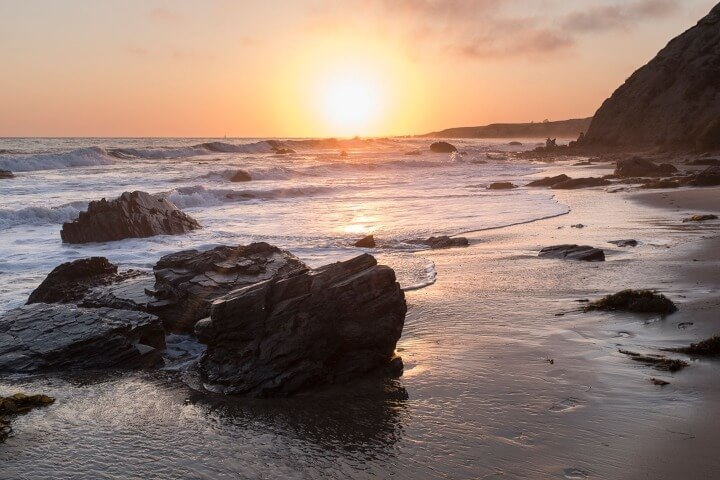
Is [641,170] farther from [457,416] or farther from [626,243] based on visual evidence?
[457,416]

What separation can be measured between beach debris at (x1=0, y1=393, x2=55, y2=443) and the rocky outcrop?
4917 cm

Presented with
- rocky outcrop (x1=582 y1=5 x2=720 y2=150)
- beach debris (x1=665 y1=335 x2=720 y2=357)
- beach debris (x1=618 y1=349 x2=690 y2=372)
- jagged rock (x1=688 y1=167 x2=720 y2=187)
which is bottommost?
beach debris (x1=618 y1=349 x2=690 y2=372)

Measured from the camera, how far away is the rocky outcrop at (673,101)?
52656mm

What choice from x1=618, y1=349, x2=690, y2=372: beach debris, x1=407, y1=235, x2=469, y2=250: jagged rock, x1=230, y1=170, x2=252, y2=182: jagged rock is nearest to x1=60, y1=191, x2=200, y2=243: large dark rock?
x1=407, y1=235, x2=469, y2=250: jagged rock

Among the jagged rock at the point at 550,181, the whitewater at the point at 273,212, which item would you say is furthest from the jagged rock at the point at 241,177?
the jagged rock at the point at 550,181

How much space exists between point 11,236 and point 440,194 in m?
18.3

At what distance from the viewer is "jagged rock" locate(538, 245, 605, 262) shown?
12070 millimetres

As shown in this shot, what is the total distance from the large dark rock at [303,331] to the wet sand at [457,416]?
1.08 ft

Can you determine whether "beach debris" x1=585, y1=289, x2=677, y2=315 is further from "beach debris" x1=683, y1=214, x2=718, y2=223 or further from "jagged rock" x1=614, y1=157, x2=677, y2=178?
"jagged rock" x1=614, y1=157, x2=677, y2=178

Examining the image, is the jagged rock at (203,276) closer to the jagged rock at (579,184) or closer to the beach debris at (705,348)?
the beach debris at (705,348)

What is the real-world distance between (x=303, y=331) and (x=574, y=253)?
7663mm

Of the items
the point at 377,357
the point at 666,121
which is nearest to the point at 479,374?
the point at 377,357

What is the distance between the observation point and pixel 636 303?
8.37 meters

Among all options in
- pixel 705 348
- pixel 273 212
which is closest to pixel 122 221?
pixel 273 212
